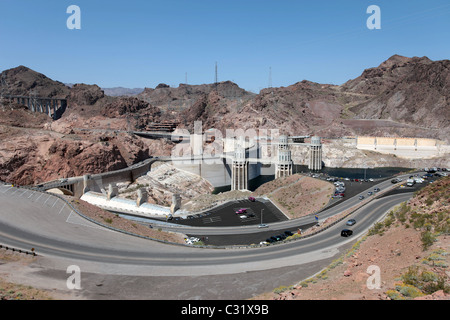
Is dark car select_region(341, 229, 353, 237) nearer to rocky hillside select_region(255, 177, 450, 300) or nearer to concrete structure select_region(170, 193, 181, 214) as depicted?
rocky hillside select_region(255, 177, 450, 300)

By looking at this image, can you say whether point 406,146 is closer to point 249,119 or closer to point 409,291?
point 249,119

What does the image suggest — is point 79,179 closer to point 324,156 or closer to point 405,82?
point 324,156

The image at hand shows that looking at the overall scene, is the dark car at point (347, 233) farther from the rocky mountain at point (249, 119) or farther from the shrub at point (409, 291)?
the rocky mountain at point (249, 119)

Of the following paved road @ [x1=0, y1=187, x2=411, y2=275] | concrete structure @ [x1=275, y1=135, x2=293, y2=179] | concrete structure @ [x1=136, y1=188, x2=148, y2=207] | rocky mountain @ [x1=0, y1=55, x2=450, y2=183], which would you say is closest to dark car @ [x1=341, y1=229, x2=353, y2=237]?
paved road @ [x1=0, y1=187, x2=411, y2=275]

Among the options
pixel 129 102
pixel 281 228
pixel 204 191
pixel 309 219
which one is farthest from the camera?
pixel 129 102

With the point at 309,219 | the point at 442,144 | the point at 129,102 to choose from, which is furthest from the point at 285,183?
the point at 129,102

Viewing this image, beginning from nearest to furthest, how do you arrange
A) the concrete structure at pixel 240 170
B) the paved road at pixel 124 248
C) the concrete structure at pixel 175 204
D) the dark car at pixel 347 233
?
the paved road at pixel 124 248 → the dark car at pixel 347 233 → the concrete structure at pixel 175 204 → the concrete structure at pixel 240 170

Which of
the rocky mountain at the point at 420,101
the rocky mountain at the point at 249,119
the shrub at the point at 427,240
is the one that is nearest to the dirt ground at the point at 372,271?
the shrub at the point at 427,240
